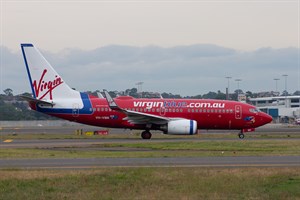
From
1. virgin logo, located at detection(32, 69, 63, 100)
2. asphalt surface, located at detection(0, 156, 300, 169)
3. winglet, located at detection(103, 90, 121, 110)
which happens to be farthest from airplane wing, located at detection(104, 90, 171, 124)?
asphalt surface, located at detection(0, 156, 300, 169)

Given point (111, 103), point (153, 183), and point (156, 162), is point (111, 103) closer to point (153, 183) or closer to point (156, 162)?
point (156, 162)

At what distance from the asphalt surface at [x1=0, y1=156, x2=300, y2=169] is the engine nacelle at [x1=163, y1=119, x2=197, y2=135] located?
19907 mm

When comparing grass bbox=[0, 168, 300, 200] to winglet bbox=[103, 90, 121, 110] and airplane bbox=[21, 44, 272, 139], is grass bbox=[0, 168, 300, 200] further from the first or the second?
airplane bbox=[21, 44, 272, 139]

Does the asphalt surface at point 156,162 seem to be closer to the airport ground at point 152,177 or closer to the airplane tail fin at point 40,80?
the airport ground at point 152,177

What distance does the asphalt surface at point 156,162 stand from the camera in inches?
942

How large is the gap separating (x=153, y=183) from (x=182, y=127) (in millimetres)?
29238

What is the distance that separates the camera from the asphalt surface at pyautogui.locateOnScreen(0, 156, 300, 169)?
78.5 ft

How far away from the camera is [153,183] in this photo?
1853 cm

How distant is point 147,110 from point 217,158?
22.9 metres

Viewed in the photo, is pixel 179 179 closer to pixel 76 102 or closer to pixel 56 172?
pixel 56 172

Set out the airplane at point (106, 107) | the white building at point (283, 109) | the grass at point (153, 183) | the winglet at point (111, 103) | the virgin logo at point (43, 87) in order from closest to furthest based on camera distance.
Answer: the grass at point (153, 183) < the winglet at point (111, 103) < the airplane at point (106, 107) < the virgin logo at point (43, 87) < the white building at point (283, 109)

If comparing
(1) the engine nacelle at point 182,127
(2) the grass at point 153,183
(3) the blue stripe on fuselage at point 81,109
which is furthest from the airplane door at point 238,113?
(2) the grass at point 153,183

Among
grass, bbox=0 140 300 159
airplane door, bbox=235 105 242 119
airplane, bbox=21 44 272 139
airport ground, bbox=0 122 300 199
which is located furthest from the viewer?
airplane door, bbox=235 105 242 119

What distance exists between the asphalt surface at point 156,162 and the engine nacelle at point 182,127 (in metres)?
19.9
